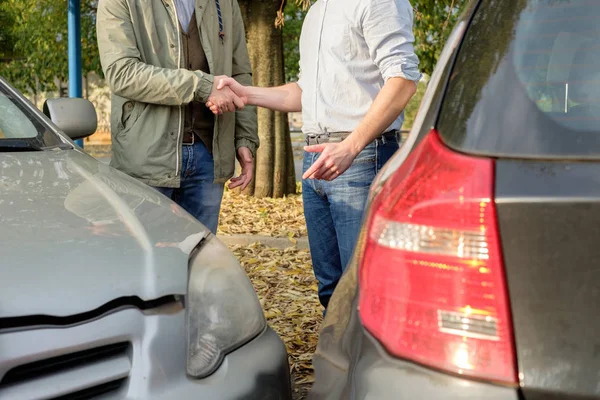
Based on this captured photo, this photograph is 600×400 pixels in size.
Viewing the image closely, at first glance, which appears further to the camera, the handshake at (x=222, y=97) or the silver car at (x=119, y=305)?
the handshake at (x=222, y=97)

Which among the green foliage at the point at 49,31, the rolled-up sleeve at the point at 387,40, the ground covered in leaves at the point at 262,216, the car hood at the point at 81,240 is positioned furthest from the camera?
the green foliage at the point at 49,31

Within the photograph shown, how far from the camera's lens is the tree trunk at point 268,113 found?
10.1 meters

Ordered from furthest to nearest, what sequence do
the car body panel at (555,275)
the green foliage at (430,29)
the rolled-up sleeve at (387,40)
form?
the green foliage at (430,29) < the rolled-up sleeve at (387,40) < the car body panel at (555,275)

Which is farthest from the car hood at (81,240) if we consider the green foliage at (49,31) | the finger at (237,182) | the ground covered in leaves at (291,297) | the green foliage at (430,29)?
the green foliage at (49,31)

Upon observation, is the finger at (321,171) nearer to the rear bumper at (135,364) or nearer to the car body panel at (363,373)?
the rear bumper at (135,364)

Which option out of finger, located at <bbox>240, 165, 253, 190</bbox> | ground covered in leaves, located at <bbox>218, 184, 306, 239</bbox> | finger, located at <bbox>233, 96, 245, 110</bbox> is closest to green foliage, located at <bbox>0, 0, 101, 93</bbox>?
ground covered in leaves, located at <bbox>218, 184, 306, 239</bbox>

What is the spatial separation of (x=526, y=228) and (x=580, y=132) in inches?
7.7

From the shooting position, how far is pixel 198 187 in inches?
150

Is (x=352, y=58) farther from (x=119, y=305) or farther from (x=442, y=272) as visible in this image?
(x=442, y=272)

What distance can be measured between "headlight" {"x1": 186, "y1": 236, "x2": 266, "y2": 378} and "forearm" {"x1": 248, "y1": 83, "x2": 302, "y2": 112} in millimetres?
1364

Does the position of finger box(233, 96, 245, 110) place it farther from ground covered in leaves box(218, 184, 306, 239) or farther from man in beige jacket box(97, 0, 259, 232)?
ground covered in leaves box(218, 184, 306, 239)

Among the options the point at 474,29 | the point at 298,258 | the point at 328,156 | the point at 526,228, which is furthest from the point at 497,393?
the point at 298,258

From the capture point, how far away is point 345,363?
5.02ft

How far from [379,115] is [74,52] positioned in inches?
277
